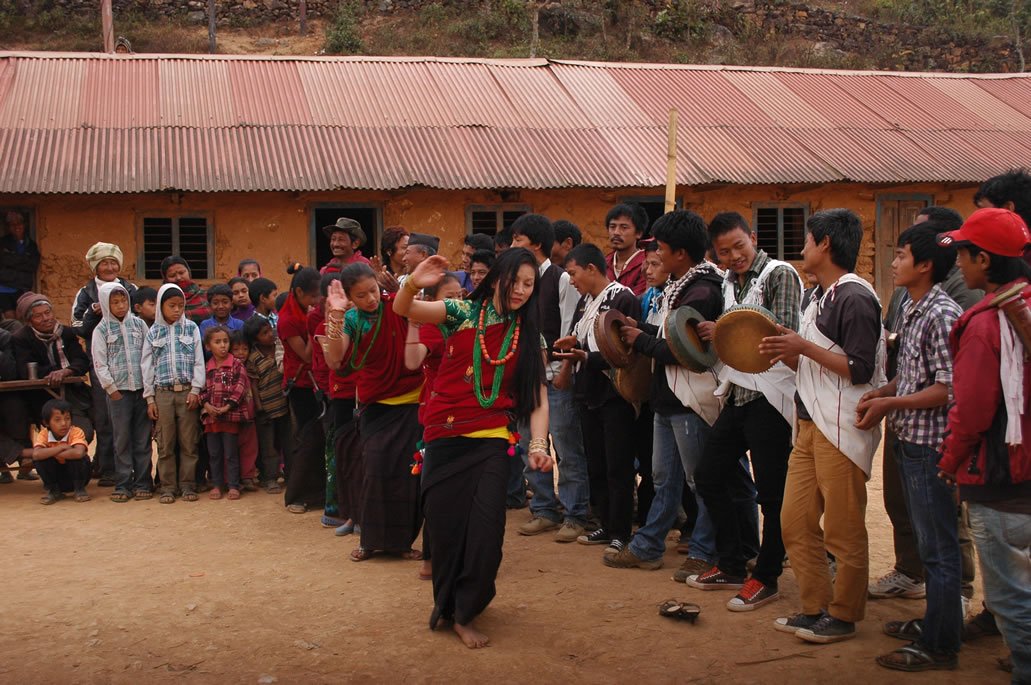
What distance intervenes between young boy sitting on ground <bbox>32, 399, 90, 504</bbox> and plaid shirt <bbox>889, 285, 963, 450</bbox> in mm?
6035

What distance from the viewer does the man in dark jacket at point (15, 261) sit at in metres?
12.8

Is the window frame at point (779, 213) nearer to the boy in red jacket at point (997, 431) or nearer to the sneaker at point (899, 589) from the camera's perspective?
the sneaker at point (899, 589)

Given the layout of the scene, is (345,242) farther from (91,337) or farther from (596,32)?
(596,32)

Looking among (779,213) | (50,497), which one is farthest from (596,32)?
(50,497)

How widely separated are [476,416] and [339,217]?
9749 millimetres

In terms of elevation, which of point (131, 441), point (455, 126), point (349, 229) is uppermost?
point (455, 126)

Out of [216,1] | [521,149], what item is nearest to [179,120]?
[521,149]

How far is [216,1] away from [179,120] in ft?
46.4

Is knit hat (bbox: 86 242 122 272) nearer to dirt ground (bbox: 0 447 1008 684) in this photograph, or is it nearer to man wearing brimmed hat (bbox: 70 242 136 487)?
man wearing brimmed hat (bbox: 70 242 136 487)

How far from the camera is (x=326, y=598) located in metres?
5.45

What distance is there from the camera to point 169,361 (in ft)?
26.2

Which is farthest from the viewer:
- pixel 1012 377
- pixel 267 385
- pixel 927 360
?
pixel 267 385

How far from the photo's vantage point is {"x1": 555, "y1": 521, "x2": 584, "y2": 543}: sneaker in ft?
21.4

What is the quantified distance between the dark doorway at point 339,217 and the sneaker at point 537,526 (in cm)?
760
